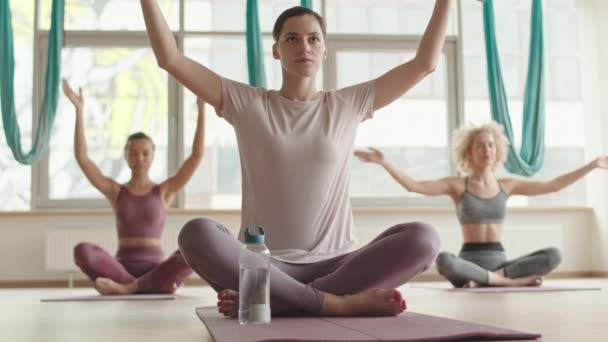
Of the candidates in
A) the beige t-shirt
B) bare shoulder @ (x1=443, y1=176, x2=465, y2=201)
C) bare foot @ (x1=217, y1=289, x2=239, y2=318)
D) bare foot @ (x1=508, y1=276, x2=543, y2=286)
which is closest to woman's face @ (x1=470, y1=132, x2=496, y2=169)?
bare shoulder @ (x1=443, y1=176, x2=465, y2=201)

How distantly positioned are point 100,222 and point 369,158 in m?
3.00

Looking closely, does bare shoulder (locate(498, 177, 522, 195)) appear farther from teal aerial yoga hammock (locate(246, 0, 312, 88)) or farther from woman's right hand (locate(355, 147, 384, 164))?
teal aerial yoga hammock (locate(246, 0, 312, 88))

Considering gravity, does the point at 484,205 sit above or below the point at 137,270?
above

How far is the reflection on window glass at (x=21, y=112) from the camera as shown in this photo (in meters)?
6.19

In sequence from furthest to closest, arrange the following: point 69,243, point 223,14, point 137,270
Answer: point 223,14, point 69,243, point 137,270

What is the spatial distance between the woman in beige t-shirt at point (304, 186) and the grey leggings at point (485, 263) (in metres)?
2.12

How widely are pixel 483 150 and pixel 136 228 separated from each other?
2.04 m

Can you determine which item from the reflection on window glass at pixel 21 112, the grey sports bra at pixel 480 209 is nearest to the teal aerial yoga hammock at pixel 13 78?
the reflection on window glass at pixel 21 112

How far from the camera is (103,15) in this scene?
6348mm

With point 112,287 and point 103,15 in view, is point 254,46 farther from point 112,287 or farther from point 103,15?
point 112,287

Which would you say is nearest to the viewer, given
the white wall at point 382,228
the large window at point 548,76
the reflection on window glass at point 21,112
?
the white wall at point 382,228

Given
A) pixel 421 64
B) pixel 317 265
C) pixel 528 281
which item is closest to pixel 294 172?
pixel 317 265

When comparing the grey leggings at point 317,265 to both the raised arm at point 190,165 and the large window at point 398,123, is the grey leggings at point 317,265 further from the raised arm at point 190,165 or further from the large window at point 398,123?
the large window at point 398,123

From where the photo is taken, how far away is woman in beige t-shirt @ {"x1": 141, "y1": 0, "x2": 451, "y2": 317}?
77.9 inches
